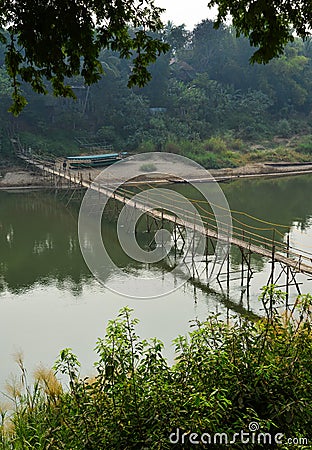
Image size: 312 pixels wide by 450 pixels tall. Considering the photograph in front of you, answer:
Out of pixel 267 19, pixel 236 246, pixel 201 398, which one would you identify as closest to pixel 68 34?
pixel 267 19

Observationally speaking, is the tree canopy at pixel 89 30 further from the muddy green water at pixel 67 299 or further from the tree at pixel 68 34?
the muddy green water at pixel 67 299

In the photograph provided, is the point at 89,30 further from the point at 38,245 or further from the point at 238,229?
the point at 38,245

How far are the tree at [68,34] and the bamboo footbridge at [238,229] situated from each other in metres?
5.70

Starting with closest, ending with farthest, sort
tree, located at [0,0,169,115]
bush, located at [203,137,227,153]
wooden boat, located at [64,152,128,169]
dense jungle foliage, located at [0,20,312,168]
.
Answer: tree, located at [0,0,169,115] → wooden boat, located at [64,152,128,169] → dense jungle foliage, located at [0,20,312,168] → bush, located at [203,137,227,153]

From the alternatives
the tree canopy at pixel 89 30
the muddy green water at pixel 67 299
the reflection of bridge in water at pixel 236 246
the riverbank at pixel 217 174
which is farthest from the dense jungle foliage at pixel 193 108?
the tree canopy at pixel 89 30

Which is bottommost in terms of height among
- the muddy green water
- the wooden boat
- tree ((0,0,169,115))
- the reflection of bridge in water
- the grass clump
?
the muddy green water

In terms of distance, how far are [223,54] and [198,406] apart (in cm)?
3670

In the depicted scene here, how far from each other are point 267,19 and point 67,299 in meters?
7.28

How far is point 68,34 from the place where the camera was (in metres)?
2.59

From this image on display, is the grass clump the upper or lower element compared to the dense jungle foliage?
lower

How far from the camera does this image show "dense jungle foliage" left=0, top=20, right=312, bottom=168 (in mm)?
27609

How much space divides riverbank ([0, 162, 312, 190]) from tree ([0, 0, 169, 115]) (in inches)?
676

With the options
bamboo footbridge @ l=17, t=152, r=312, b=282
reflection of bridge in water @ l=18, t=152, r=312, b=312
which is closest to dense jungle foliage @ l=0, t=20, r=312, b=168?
bamboo footbridge @ l=17, t=152, r=312, b=282

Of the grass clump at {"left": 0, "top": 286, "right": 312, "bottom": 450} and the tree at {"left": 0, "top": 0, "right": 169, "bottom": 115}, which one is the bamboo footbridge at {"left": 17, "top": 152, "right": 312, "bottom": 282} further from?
the tree at {"left": 0, "top": 0, "right": 169, "bottom": 115}
